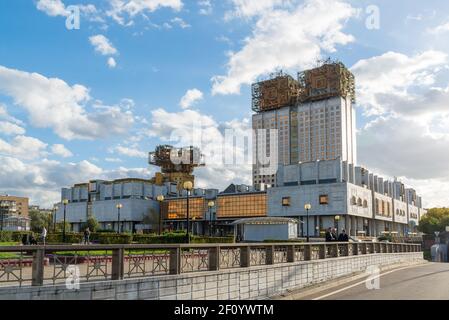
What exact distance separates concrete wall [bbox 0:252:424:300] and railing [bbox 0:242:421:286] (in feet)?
1.08

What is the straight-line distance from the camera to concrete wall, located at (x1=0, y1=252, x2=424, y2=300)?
9148 millimetres

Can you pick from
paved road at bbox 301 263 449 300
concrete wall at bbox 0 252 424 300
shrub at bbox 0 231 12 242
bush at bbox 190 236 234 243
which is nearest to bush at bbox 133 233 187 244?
bush at bbox 190 236 234 243

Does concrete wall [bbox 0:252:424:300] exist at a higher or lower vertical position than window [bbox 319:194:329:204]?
lower

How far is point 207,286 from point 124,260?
261cm

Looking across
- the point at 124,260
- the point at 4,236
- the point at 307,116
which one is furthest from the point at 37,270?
the point at 307,116

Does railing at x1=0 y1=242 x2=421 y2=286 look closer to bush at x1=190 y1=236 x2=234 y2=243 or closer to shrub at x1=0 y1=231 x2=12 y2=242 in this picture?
bush at x1=190 y1=236 x2=234 y2=243

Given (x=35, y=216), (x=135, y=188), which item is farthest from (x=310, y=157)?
(x=35, y=216)

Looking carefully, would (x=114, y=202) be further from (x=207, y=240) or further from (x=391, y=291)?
(x=391, y=291)

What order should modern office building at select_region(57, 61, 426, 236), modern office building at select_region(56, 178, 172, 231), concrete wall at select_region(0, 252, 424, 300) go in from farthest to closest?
modern office building at select_region(56, 178, 172, 231) → modern office building at select_region(57, 61, 426, 236) → concrete wall at select_region(0, 252, 424, 300)

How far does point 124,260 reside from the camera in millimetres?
11141

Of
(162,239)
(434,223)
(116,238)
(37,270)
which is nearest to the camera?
(37,270)

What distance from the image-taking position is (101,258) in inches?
427
